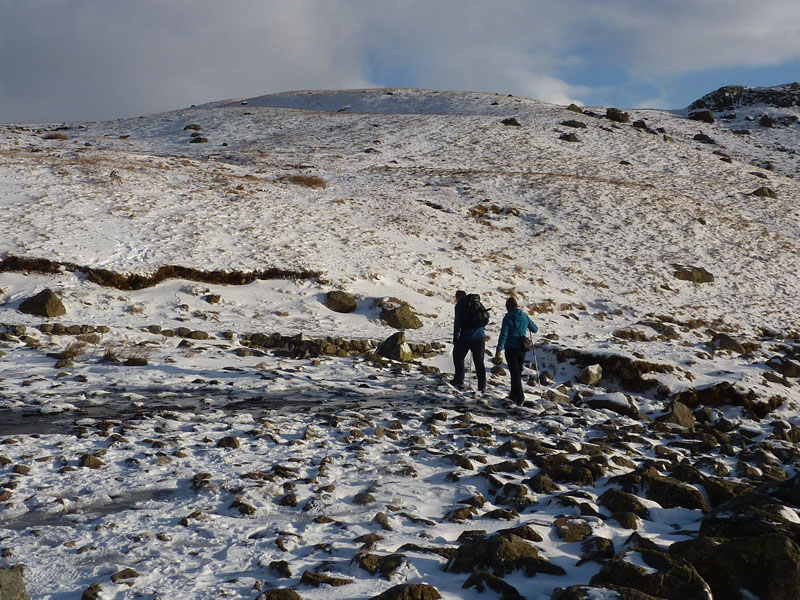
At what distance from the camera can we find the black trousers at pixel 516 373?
461 inches

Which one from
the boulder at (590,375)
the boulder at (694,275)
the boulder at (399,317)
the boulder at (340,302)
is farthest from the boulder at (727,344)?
the boulder at (340,302)

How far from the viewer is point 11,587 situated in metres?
3.55

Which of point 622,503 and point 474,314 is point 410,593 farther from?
point 474,314

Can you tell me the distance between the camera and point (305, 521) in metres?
5.59

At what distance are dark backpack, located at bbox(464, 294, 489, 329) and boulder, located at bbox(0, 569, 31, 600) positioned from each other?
971cm

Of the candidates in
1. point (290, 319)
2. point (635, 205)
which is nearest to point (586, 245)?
point (635, 205)

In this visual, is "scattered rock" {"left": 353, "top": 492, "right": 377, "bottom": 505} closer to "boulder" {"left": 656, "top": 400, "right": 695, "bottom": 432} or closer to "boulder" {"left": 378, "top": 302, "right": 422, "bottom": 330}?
"boulder" {"left": 656, "top": 400, "right": 695, "bottom": 432}

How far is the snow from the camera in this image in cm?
531

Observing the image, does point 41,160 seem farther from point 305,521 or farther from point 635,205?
point 635,205

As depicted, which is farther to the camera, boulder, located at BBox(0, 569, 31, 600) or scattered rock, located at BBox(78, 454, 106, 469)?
scattered rock, located at BBox(78, 454, 106, 469)

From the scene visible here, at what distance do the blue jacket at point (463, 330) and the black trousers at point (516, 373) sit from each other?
0.75 metres

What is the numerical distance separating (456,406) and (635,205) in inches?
961

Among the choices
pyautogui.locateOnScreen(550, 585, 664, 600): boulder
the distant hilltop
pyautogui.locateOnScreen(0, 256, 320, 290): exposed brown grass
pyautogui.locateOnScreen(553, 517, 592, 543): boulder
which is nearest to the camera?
pyautogui.locateOnScreen(550, 585, 664, 600): boulder

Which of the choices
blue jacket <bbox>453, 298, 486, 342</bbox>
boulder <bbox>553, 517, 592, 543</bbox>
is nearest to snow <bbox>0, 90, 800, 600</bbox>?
boulder <bbox>553, 517, 592, 543</bbox>
